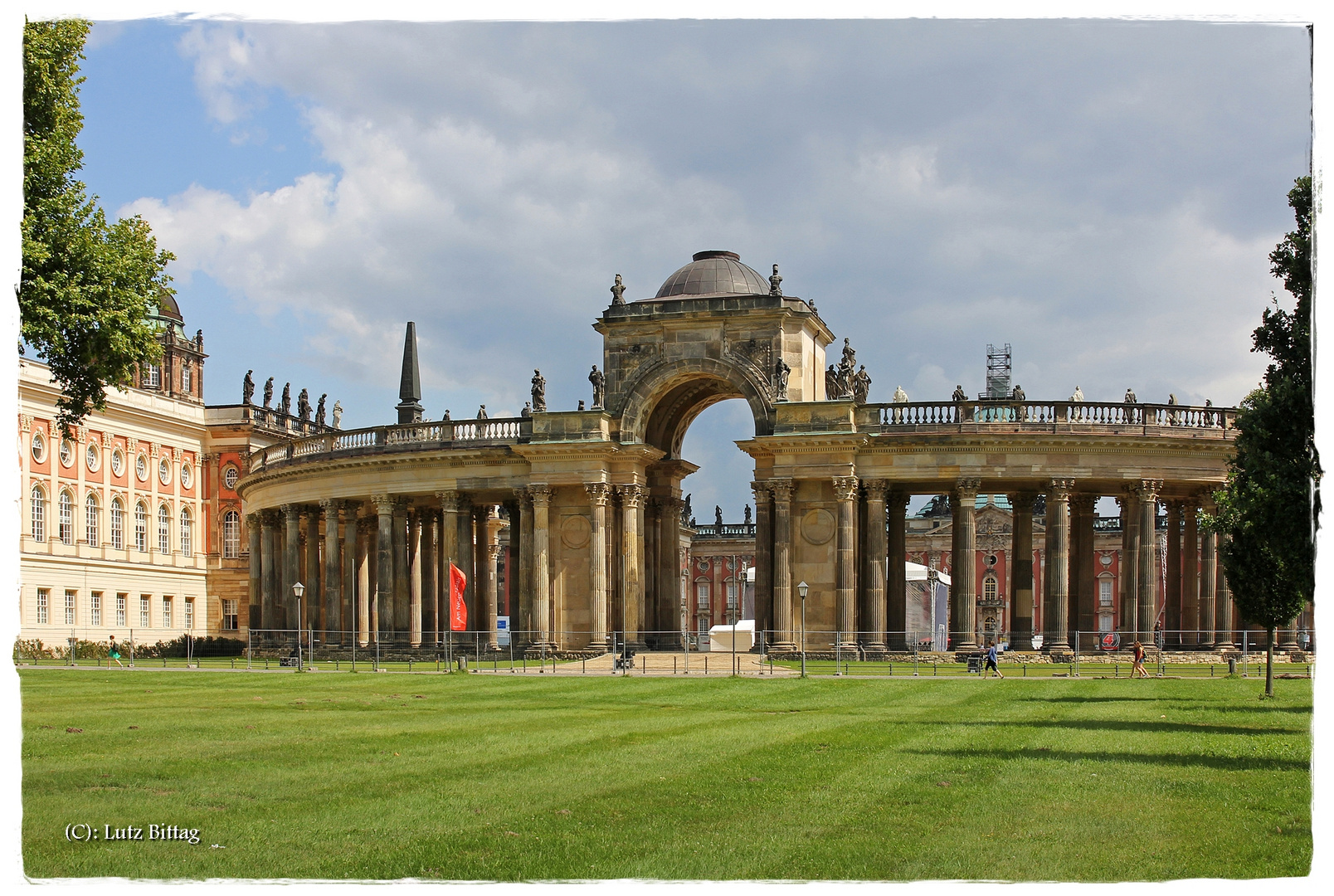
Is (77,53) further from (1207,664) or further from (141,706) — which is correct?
(1207,664)

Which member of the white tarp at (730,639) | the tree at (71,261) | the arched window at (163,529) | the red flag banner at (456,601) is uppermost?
the tree at (71,261)

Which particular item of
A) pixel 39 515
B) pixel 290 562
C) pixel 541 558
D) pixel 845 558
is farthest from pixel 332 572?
pixel 845 558

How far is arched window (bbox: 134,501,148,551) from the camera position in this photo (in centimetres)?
9812

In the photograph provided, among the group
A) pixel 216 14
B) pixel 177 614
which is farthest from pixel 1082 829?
pixel 177 614

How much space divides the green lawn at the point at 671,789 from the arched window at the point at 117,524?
65.2m

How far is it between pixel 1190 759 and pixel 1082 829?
750 cm

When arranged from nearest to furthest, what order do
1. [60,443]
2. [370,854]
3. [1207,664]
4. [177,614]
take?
[370,854]
[1207,664]
[60,443]
[177,614]

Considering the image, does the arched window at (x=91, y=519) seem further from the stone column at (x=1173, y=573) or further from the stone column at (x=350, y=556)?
the stone column at (x=1173, y=573)

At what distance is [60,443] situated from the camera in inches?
3487

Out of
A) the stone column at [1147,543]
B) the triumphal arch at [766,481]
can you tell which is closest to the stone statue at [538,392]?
the triumphal arch at [766,481]

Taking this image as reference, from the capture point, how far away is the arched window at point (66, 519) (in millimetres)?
90062

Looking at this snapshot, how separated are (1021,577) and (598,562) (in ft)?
66.2

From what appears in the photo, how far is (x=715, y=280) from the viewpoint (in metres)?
68.1

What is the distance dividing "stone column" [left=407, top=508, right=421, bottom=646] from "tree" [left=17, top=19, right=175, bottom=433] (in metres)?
44.3
